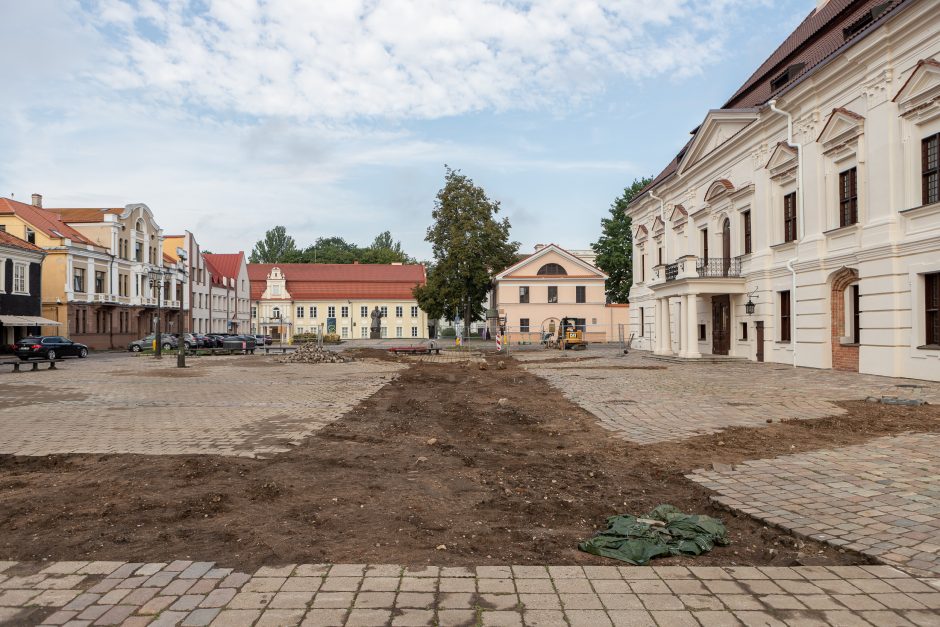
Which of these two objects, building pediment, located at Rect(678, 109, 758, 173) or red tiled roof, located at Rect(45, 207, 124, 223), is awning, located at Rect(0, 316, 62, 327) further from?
building pediment, located at Rect(678, 109, 758, 173)

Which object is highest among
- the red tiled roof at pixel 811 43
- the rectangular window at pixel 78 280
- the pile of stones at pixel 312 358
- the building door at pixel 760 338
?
the red tiled roof at pixel 811 43

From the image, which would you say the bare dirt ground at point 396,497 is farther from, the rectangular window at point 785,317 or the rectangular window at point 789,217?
the rectangular window at point 789,217

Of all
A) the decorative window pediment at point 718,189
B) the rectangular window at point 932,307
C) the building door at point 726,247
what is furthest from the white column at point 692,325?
the rectangular window at point 932,307

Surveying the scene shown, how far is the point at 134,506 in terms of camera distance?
5594 millimetres

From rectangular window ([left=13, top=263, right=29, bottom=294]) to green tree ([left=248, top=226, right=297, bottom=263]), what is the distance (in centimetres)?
6724

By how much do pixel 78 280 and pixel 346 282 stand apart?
36.2 meters

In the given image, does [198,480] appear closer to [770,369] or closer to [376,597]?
[376,597]

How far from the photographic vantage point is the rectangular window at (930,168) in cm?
1650

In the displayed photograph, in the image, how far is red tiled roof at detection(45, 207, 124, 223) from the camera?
52031mm

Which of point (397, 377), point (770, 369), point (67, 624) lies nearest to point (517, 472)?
point (67, 624)

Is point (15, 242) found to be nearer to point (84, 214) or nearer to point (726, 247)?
point (84, 214)

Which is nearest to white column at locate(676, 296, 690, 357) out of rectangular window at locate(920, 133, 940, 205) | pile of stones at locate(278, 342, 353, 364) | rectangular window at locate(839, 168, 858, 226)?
rectangular window at locate(839, 168, 858, 226)

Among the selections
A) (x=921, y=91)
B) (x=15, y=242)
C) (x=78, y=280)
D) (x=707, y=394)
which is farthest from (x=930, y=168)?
(x=78, y=280)

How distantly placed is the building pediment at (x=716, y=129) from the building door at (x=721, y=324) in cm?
713
